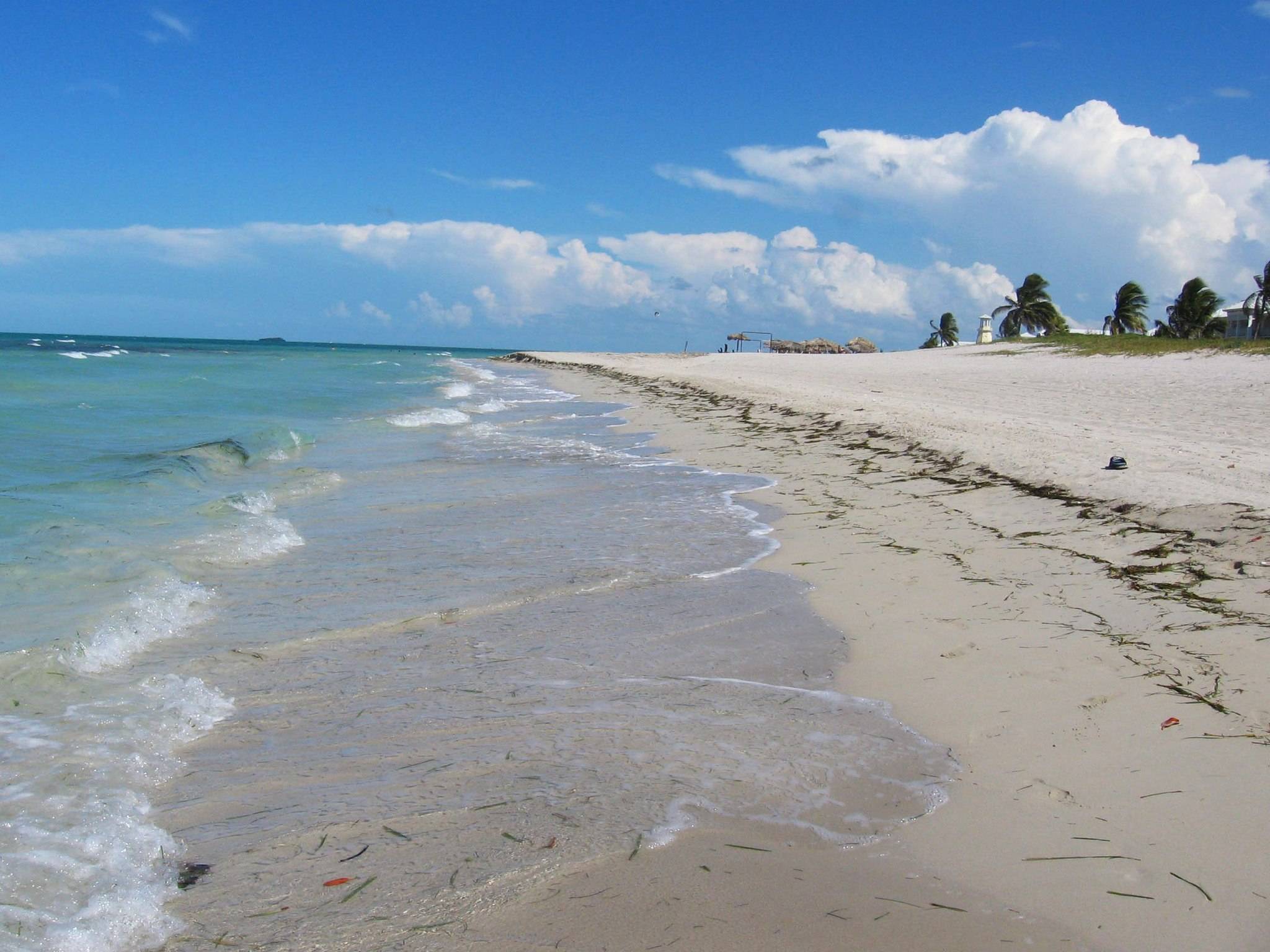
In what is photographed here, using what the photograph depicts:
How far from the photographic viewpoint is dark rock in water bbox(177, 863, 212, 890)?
104 inches

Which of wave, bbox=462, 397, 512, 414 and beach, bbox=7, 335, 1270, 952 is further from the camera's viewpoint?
wave, bbox=462, 397, 512, 414

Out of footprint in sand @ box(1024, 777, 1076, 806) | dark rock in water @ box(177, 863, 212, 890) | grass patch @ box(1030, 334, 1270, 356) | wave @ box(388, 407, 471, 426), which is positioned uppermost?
grass patch @ box(1030, 334, 1270, 356)

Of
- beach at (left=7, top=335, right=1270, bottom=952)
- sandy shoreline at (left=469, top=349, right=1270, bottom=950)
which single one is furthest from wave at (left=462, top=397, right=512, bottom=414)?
sandy shoreline at (left=469, top=349, right=1270, bottom=950)

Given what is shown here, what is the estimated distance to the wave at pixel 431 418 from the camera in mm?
18453

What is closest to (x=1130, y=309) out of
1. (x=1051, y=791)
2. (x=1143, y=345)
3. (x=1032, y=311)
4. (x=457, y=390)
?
(x=1032, y=311)

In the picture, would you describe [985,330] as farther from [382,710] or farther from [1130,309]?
[382,710]

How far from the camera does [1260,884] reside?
97.2 inches

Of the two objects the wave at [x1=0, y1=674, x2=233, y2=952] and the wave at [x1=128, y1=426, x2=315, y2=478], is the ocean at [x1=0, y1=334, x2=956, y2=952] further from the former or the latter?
the wave at [x1=128, y1=426, x2=315, y2=478]

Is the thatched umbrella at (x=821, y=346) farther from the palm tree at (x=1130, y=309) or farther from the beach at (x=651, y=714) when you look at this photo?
the beach at (x=651, y=714)

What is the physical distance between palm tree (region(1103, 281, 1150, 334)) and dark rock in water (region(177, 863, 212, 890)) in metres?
62.7

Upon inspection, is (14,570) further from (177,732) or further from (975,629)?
(975,629)

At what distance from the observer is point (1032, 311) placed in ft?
199

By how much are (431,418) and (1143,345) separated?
2539cm

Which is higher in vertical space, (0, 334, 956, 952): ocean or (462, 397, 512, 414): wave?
(462, 397, 512, 414): wave
